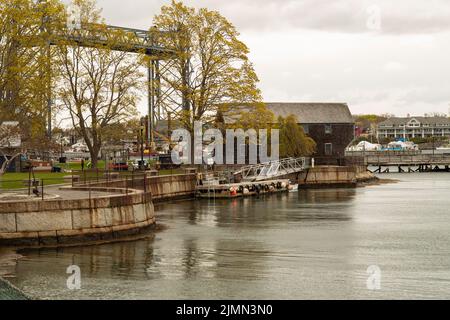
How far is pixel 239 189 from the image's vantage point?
68.1 m

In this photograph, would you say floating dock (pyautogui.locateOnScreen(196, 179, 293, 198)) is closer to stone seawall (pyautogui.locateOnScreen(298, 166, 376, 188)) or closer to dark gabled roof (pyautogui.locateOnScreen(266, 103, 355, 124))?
stone seawall (pyautogui.locateOnScreen(298, 166, 376, 188))

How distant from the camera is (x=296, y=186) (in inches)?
3172

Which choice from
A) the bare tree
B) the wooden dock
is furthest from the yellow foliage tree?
the wooden dock

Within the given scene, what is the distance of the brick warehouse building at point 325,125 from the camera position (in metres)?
97.1

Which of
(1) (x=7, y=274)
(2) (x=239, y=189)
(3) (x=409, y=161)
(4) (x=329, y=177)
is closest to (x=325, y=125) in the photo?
(4) (x=329, y=177)

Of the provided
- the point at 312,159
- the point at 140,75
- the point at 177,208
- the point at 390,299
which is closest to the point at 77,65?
the point at 140,75

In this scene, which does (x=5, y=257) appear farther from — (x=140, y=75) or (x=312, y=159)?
(x=312, y=159)

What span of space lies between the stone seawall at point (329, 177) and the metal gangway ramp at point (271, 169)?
4.13ft

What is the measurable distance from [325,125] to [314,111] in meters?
2.43

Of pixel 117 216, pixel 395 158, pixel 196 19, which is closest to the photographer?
pixel 117 216

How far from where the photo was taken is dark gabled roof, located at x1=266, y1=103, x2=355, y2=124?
316 ft

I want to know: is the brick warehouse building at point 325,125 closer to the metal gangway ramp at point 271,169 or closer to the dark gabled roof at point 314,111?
the dark gabled roof at point 314,111

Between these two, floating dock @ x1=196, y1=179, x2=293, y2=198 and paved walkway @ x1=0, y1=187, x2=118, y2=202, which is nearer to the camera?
paved walkway @ x1=0, y1=187, x2=118, y2=202

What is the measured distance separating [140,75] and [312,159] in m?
29.3
